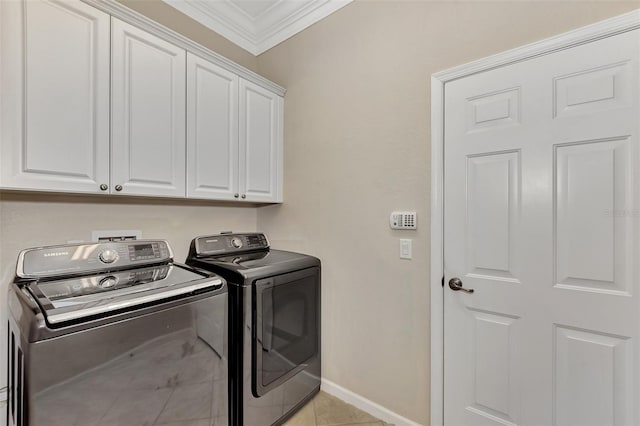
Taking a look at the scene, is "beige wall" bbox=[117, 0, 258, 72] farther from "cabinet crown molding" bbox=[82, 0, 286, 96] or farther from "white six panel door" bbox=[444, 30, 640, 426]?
"white six panel door" bbox=[444, 30, 640, 426]

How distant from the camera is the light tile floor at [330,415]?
1.76 meters

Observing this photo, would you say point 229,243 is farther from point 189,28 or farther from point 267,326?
point 189,28

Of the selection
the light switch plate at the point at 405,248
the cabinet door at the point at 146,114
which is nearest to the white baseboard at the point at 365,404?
the light switch plate at the point at 405,248

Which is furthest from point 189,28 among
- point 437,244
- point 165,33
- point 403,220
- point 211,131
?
point 437,244

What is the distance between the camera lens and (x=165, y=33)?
1.63 m

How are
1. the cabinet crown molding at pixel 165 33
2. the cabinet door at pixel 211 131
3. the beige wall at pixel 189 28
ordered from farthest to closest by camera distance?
the beige wall at pixel 189 28
the cabinet door at pixel 211 131
the cabinet crown molding at pixel 165 33

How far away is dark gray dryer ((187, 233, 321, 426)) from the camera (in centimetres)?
Answer: 157

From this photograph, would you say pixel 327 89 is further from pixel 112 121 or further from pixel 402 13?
pixel 112 121

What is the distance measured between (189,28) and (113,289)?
1.94 metres

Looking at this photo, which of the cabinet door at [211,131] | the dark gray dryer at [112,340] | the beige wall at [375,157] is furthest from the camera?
the cabinet door at [211,131]

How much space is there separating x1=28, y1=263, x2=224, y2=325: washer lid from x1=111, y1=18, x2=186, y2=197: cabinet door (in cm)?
46

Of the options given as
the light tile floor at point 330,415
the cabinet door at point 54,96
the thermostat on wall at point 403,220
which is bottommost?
the light tile floor at point 330,415

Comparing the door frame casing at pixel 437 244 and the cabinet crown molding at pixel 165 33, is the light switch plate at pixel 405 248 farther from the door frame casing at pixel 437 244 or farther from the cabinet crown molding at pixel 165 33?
the cabinet crown molding at pixel 165 33

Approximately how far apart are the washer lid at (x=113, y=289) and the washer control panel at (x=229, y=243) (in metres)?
0.35
